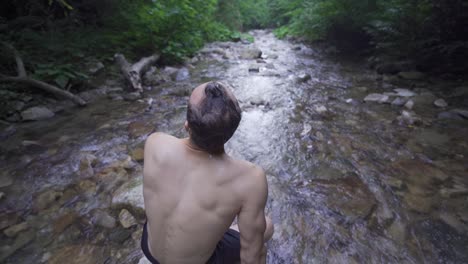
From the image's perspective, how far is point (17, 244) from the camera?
198 cm

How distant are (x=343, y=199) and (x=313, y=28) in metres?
8.41

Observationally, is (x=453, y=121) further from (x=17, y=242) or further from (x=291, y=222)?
(x=17, y=242)

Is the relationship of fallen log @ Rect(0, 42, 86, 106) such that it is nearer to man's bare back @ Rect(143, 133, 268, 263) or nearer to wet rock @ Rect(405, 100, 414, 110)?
man's bare back @ Rect(143, 133, 268, 263)

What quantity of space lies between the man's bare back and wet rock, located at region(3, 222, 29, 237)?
1.64 metres

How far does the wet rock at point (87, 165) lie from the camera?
9.17 feet

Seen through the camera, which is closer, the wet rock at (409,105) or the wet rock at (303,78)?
the wet rock at (409,105)

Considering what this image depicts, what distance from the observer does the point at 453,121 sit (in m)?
3.79

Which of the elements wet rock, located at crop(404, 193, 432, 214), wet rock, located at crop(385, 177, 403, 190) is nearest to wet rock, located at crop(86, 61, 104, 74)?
wet rock, located at crop(385, 177, 403, 190)

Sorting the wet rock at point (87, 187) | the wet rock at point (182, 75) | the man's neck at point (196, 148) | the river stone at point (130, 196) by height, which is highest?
the man's neck at point (196, 148)

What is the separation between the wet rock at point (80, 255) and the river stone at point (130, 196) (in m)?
0.42

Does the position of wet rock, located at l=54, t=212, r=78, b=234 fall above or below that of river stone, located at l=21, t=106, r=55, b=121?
below

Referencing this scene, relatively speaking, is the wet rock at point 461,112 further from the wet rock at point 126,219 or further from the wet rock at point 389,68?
the wet rock at point 126,219

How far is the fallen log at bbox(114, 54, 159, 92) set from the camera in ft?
17.6

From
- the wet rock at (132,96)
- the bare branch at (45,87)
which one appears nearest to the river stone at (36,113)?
the bare branch at (45,87)
